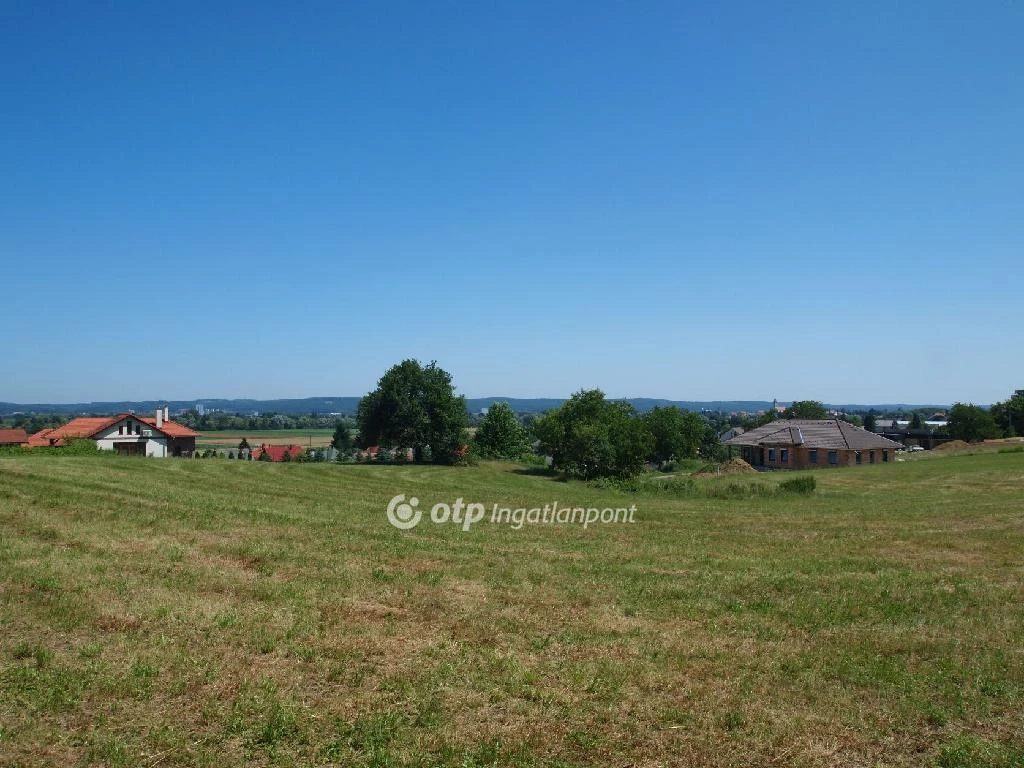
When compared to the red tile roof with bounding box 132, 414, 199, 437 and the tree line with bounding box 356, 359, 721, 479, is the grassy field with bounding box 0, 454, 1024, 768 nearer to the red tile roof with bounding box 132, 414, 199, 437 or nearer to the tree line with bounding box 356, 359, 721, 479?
the tree line with bounding box 356, 359, 721, 479

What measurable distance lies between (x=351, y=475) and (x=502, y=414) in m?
44.4

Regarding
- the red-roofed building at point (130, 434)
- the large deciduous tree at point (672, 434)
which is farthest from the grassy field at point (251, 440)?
the large deciduous tree at point (672, 434)

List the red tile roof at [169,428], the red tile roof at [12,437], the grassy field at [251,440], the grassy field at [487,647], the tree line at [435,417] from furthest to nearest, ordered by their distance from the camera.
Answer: the grassy field at [251,440] → the red tile roof at [169,428] → the red tile roof at [12,437] → the tree line at [435,417] → the grassy field at [487,647]

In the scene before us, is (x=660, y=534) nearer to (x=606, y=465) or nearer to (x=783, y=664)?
(x=783, y=664)

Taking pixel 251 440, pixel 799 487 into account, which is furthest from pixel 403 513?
pixel 251 440

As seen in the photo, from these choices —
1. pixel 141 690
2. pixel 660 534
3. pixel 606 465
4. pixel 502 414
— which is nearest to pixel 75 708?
pixel 141 690

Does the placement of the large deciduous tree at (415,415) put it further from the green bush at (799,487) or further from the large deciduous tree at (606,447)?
the green bush at (799,487)

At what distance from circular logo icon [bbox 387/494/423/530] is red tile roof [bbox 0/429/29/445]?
194ft

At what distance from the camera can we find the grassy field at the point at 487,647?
6.44m

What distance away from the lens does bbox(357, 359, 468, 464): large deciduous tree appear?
213 ft

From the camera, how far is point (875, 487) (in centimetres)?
4369

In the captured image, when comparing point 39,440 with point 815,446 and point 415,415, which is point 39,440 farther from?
point 815,446

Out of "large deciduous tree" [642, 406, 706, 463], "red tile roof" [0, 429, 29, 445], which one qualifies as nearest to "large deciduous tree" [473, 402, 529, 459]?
"large deciduous tree" [642, 406, 706, 463]

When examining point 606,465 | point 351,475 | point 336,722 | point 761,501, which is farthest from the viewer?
point 606,465
